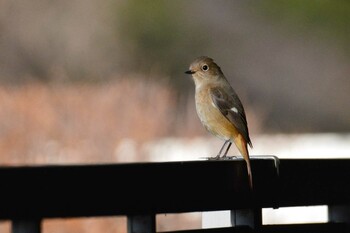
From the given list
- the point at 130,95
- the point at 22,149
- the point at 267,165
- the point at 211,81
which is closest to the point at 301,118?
the point at 130,95

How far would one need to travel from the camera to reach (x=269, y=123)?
55.8 ft

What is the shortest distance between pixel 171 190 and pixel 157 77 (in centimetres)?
1195

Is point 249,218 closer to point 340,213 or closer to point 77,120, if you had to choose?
point 340,213

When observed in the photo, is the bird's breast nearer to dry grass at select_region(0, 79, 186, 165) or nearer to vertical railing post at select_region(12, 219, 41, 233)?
vertical railing post at select_region(12, 219, 41, 233)

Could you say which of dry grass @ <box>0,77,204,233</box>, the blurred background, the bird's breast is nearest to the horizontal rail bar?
the bird's breast

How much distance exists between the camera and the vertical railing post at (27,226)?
2508 mm

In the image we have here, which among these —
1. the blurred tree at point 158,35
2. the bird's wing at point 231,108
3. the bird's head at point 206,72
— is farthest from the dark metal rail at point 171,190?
the blurred tree at point 158,35

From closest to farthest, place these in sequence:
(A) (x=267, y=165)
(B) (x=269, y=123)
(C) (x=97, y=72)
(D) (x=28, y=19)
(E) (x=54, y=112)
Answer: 1. (A) (x=267, y=165)
2. (E) (x=54, y=112)
3. (B) (x=269, y=123)
4. (C) (x=97, y=72)
5. (D) (x=28, y=19)

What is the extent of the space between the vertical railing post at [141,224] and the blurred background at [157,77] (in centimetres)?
Result: 668

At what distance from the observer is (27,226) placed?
8.23ft

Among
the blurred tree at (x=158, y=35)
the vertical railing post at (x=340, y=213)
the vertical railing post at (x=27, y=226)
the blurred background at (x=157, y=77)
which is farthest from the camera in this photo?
the blurred tree at (x=158, y=35)

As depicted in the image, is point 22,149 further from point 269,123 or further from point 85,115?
point 269,123

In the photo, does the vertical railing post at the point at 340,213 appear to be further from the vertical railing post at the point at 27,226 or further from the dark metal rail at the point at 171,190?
the vertical railing post at the point at 27,226

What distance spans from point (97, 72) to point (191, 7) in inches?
197
